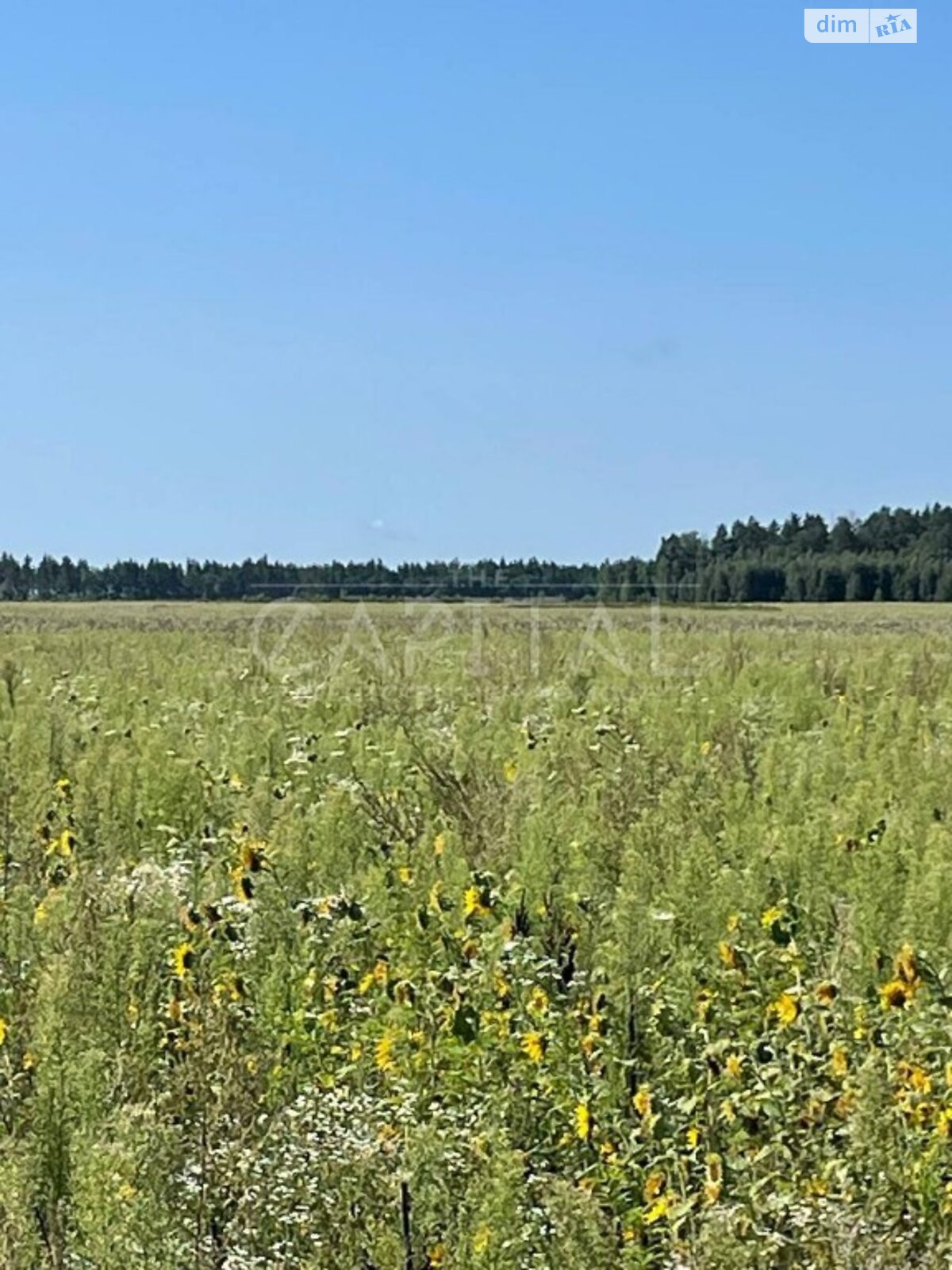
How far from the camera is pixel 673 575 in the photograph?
6700 centimetres

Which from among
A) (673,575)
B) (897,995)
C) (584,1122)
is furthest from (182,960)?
(673,575)

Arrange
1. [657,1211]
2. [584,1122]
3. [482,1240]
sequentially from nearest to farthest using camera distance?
[482,1240] < [657,1211] < [584,1122]

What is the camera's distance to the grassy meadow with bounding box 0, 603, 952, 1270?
2.30m

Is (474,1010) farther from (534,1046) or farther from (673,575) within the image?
(673,575)

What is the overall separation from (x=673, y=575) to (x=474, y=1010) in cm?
6457

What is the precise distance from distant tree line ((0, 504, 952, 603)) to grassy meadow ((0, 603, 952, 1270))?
1507 inches

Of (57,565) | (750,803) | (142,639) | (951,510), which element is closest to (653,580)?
(951,510)

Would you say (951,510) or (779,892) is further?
(951,510)

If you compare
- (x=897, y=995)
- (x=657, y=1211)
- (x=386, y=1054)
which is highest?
(x=897, y=995)

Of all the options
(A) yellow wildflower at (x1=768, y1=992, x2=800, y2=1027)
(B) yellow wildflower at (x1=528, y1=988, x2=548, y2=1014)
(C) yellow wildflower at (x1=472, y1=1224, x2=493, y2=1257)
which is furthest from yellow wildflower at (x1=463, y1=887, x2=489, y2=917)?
(C) yellow wildflower at (x1=472, y1=1224, x2=493, y2=1257)

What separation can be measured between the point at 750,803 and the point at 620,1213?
2.86 metres

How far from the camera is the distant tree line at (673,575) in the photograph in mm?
56781

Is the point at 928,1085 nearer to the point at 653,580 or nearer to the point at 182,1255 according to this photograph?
the point at 182,1255

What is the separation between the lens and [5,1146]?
2211mm
